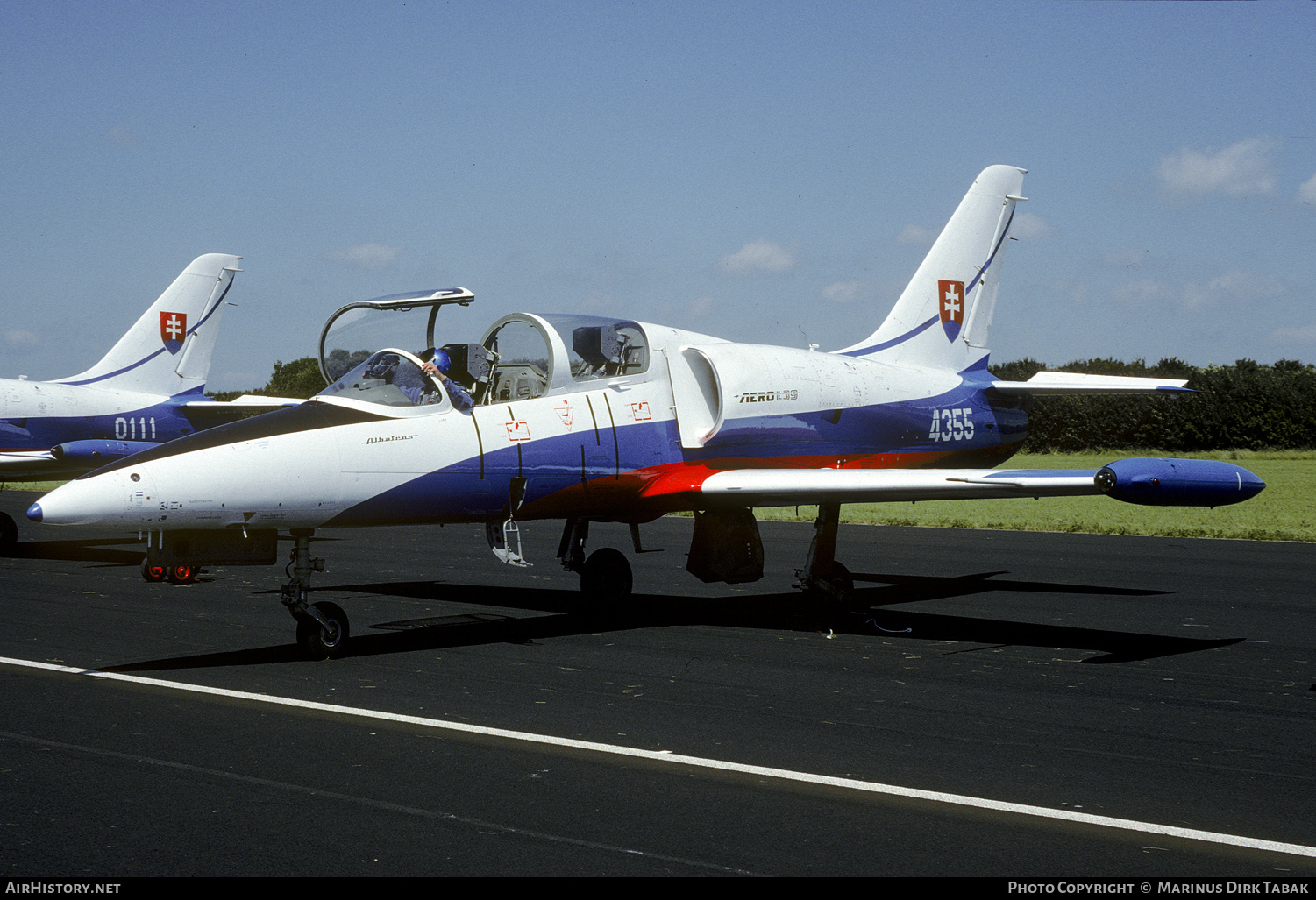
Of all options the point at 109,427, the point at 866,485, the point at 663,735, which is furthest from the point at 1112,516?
the point at 663,735

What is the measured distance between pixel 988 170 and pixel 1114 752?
426 inches

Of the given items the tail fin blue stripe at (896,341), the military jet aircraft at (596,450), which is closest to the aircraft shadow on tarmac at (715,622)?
the military jet aircraft at (596,450)

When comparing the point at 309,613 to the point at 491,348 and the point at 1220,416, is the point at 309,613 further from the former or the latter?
the point at 1220,416

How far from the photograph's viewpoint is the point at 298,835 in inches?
198

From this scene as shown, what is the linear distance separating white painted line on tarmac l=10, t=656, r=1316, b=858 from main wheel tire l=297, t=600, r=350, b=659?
3.82ft

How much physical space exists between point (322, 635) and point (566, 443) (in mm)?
2658

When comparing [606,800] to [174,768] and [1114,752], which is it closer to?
[174,768]

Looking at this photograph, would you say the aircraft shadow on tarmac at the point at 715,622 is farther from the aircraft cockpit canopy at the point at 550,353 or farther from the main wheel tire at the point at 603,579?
the aircraft cockpit canopy at the point at 550,353

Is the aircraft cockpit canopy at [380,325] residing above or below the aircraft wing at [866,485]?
above

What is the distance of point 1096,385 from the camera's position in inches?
532

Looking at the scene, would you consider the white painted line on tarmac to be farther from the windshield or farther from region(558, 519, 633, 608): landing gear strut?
region(558, 519, 633, 608): landing gear strut

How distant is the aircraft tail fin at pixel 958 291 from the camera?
49.7 ft

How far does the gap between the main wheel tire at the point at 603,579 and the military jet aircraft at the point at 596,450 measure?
0.07 feet

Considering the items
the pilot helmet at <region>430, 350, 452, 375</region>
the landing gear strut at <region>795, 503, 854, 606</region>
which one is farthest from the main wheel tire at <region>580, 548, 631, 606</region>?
the pilot helmet at <region>430, 350, 452, 375</region>
